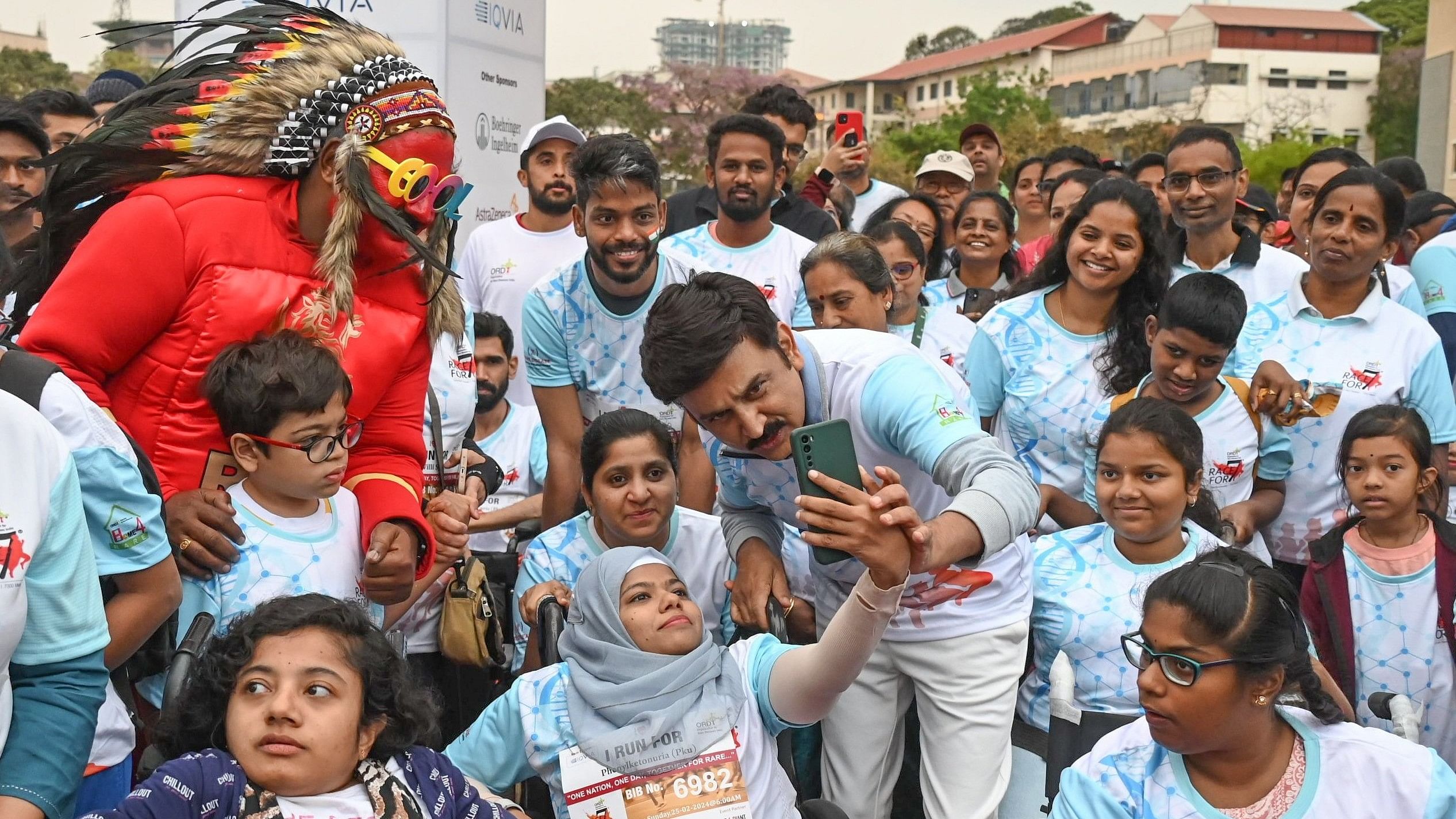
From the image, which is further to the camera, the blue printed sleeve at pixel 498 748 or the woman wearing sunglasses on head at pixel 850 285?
the woman wearing sunglasses on head at pixel 850 285

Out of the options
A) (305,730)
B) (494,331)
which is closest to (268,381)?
(305,730)

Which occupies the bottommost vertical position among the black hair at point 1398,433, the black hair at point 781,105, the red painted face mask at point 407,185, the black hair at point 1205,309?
the black hair at point 1398,433

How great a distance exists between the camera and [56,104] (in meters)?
6.07

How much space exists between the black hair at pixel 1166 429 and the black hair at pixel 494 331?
2.41m

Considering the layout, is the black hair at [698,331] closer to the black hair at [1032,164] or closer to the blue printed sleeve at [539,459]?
the blue printed sleeve at [539,459]

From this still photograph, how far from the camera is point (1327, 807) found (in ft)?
8.23

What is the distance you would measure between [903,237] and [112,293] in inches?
130

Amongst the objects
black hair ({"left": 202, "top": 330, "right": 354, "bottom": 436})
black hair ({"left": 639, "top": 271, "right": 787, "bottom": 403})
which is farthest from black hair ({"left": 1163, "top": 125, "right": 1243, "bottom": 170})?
black hair ({"left": 202, "top": 330, "right": 354, "bottom": 436})

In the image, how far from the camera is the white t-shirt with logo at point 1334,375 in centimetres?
458

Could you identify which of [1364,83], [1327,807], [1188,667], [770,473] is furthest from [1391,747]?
[1364,83]

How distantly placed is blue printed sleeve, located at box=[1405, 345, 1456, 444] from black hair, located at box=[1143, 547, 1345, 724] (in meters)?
2.29

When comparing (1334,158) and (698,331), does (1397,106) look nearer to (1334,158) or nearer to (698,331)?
(1334,158)

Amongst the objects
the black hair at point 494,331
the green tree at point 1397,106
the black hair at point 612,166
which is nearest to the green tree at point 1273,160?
the green tree at point 1397,106

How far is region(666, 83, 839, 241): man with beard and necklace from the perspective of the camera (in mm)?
6297
